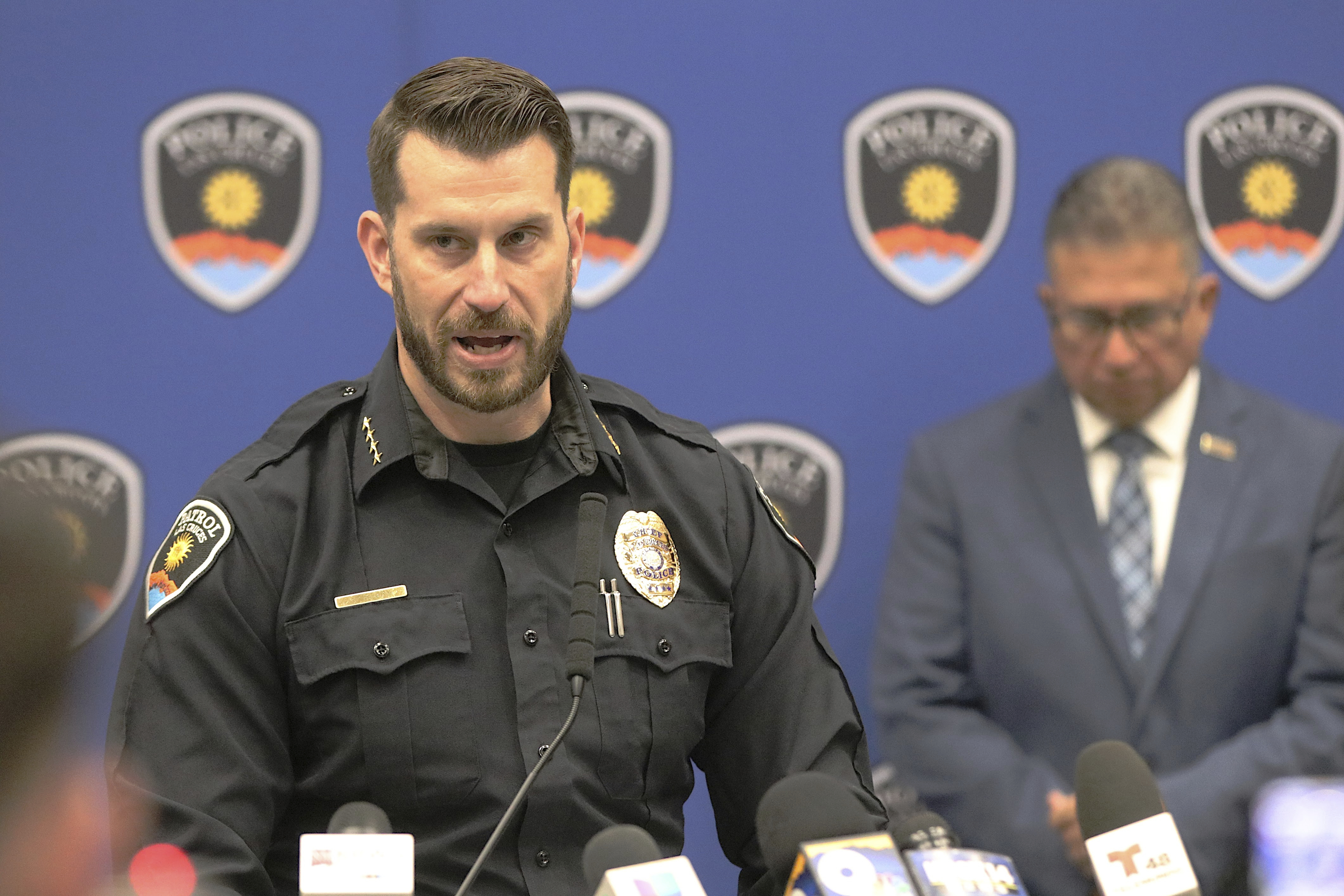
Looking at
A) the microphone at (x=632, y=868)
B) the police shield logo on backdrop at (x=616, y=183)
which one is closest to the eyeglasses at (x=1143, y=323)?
the police shield logo on backdrop at (x=616, y=183)

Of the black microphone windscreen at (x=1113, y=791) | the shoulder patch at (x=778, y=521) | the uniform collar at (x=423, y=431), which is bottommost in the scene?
the black microphone windscreen at (x=1113, y=791)

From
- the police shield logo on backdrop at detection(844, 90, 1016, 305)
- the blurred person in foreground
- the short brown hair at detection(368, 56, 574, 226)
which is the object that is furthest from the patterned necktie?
the blurred person in foreground

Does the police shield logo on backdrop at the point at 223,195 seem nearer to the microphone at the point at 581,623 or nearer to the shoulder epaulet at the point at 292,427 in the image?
the shoulder epaulet at the point at 292,427

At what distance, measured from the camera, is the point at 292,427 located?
1.75 m

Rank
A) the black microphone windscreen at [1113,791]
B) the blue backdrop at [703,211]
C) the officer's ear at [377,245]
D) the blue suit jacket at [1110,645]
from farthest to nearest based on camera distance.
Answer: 1. the blue backdrop at [703,211]
2. the blue suit jacket at [1110,645]
3. the officer's ear at [377,245]
4. the black microphone windscreen at [1113,791]

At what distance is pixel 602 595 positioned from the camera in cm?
170

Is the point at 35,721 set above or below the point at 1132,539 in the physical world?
above

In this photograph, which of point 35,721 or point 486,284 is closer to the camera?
point 35,721

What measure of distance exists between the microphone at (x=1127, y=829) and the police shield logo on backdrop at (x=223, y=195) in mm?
1866

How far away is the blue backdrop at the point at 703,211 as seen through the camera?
8.82 feet

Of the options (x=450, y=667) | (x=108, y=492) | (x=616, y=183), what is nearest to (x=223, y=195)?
(x=108, y=492)

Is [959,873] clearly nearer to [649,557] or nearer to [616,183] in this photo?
[649,557]

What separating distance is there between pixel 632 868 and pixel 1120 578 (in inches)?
60.3

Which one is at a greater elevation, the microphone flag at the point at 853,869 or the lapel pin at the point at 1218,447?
the microphone flag at the point at 853,869
